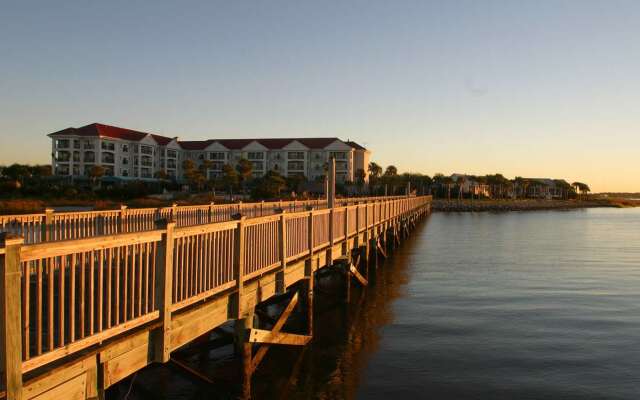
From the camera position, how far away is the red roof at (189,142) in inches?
4139

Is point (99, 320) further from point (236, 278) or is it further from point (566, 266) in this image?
point (566, 266)

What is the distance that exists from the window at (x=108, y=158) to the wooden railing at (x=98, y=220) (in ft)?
310

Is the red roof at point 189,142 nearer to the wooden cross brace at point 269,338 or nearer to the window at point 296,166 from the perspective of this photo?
the window at point 296,166

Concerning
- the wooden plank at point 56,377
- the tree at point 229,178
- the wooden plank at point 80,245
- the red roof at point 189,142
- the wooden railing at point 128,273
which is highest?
the red roof at point 189,142

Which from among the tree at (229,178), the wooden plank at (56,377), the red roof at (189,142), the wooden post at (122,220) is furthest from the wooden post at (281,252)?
the red roof at (189,142)

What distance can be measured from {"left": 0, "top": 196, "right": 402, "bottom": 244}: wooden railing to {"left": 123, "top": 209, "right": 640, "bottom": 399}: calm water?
3345mm

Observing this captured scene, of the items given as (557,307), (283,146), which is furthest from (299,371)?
(283,146)

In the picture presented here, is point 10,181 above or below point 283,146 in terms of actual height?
below

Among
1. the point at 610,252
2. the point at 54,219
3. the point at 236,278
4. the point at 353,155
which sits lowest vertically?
the point at 610,252

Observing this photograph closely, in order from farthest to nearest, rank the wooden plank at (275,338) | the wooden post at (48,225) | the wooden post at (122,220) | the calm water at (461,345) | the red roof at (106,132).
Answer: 1. the red roof at (106,132)
2. the wooden post at (122,220)
3. the wooden post at (48,225)
4. the calm water at (461,345)
5. the wooden plank at (275,338)

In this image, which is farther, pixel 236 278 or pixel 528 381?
pixel 528 381

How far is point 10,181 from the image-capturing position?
8194cm

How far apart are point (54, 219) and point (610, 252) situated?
35635 mm

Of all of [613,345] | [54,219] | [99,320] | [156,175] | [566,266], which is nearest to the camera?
[99,320]
